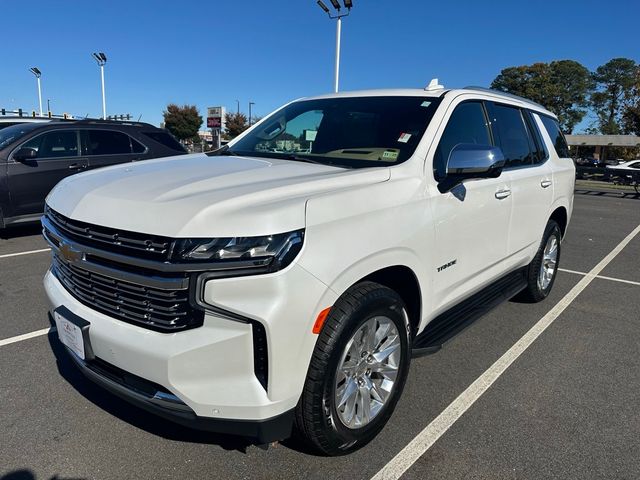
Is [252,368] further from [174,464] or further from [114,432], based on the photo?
[114,432]

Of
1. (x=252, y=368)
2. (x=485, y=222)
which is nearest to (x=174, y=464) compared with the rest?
(x=252, y=368)

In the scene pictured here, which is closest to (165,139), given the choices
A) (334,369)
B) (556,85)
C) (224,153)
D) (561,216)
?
(224,153)

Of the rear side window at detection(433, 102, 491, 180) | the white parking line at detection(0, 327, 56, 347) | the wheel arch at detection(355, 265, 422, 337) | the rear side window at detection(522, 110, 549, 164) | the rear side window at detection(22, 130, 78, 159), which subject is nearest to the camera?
the wheel arch at detection(355, 265, 422, 337)

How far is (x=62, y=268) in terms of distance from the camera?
2623mm

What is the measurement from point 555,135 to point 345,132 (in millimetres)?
3029

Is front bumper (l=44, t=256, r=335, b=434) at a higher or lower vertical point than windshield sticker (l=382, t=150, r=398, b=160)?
lower

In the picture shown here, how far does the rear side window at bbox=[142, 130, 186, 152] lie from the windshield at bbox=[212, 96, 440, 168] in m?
5.30

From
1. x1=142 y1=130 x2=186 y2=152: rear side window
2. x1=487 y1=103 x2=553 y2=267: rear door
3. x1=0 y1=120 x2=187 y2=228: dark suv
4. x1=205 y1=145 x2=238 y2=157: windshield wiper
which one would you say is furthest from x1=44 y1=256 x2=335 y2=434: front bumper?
x1=142 y1=130 x2=186 y2=152: rear side window

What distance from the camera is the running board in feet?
9.71

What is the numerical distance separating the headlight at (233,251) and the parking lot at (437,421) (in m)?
1.15

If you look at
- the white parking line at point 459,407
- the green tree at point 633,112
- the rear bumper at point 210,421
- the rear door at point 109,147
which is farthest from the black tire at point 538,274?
the green tree at point 633,112

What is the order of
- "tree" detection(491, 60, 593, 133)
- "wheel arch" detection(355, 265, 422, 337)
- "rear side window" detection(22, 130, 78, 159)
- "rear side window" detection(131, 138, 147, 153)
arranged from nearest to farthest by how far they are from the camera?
"wheel arch" detection(355, 265, 422, 337) < "rear side window" detection(22, 130, 78, 159) < "rear side window" detection(131, 138, 147, 153) < "tree" detection(491, 60, 593, 133)

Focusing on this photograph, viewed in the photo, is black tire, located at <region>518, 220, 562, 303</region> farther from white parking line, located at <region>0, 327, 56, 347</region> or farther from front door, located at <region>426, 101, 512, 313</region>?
white parking line, located at <region>0, 327, 56, 347</region>

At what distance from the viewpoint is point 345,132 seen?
11.6 ft
